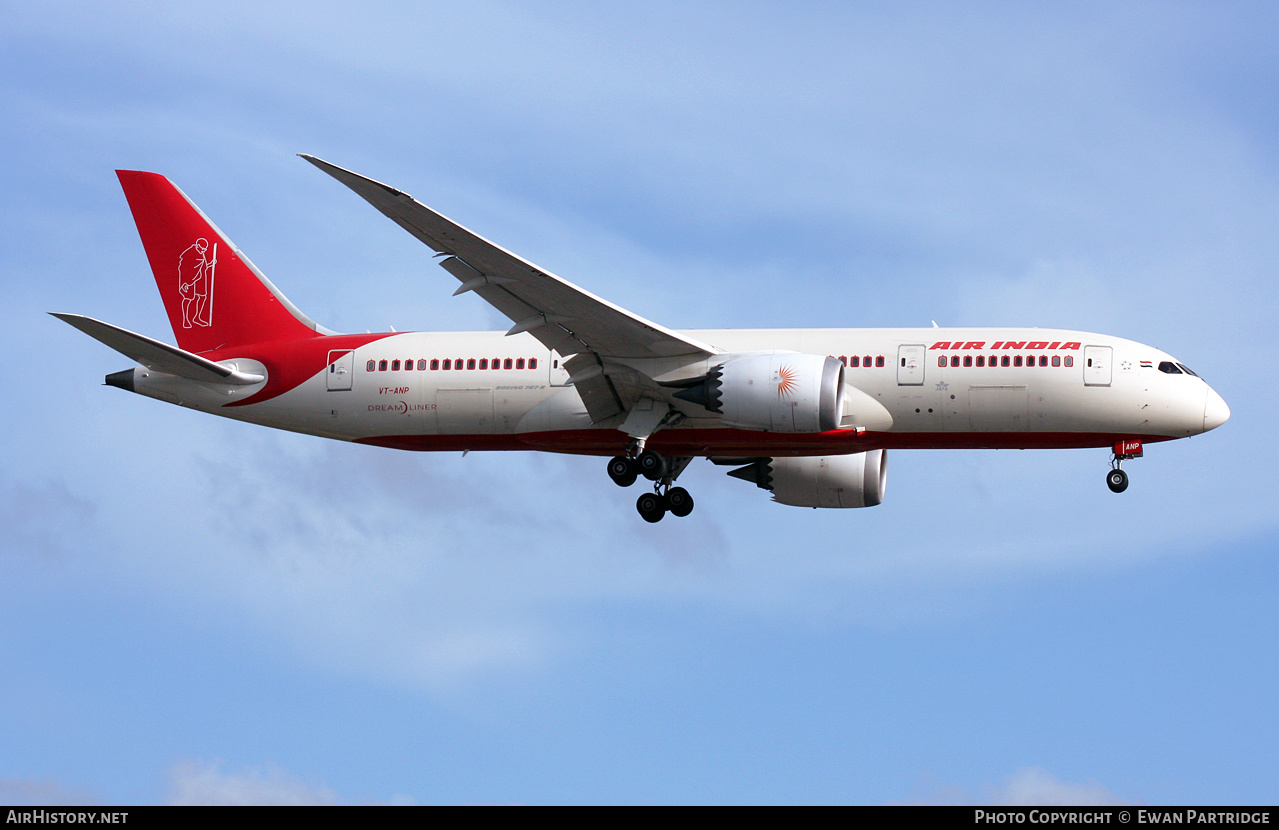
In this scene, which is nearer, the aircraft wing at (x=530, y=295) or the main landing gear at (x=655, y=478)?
the aircraft wing at (x=530, y=295)

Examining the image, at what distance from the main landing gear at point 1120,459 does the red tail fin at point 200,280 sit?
867 inches

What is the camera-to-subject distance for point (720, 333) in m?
41.3

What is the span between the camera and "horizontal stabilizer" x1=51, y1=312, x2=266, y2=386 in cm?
3962

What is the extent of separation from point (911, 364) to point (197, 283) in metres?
20.8

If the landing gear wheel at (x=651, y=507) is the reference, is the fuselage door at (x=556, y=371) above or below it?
above

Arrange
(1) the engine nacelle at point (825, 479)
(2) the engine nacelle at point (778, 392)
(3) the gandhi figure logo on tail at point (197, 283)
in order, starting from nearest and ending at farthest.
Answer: (2) the engine nacelle at point (778, 392) < (3) the gandhi figure logo on tail at point (197, 283) < (1) the engine nacelle at point (825, 479)

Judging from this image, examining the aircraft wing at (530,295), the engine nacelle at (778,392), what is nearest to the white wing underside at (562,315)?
the aircraft wing at (530,295)

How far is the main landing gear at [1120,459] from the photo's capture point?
128 ft

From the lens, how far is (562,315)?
37.4m

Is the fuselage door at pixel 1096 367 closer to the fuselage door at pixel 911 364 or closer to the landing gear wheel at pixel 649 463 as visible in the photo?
the fuselage door at pixel 911 364

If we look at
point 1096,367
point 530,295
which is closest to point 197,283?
point 530,295

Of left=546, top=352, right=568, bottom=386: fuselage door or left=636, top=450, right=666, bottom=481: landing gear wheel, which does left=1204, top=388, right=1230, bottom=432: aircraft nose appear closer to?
left=636, top=450, right=666, bottom=481: landing gear wheel
